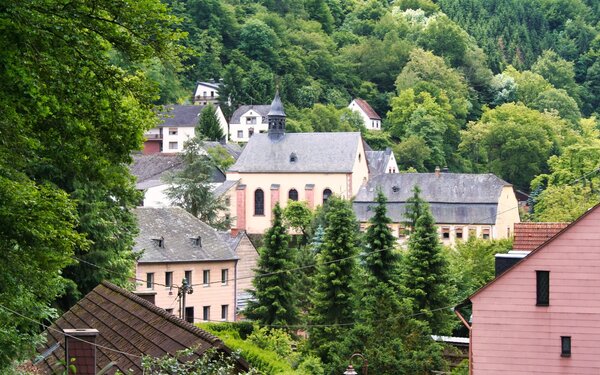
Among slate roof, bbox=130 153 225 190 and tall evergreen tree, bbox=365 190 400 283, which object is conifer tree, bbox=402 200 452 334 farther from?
slate roof, bbox=130 153 225 190

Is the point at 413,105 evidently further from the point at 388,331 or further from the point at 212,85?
the point at 388,331

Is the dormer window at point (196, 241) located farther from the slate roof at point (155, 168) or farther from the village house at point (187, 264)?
the slate roof at point (155, 168)

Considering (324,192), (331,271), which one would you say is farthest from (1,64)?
(324,192)

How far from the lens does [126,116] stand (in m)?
15.2

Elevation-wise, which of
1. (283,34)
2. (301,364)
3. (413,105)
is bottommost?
(301,364)

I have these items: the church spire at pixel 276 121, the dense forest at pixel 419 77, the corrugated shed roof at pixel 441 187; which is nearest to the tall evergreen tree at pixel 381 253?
the corrugated shed roof at pixel 441 187

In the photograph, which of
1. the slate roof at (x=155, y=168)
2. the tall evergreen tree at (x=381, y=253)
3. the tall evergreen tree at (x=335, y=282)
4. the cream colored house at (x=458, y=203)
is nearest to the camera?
the tall evergreen tree at (x=335, y=282)

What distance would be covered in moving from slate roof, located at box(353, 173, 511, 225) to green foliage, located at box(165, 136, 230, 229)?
1155 cm

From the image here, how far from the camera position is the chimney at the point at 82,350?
598 inches

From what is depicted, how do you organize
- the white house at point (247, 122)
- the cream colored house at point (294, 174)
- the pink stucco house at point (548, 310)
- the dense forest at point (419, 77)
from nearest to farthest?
the pink stucco house at point (548, 310)
the cream colored house at point (294, 174)
the dense forest at point (419, 77)
the white house at point (247, 122)

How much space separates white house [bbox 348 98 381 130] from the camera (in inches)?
5399

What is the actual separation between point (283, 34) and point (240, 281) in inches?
3867

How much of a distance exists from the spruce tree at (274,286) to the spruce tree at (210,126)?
219 ft

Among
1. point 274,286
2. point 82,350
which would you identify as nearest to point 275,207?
point 274,286
